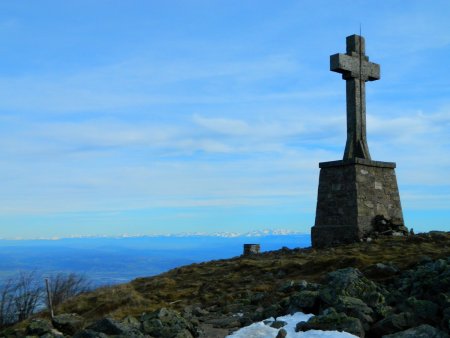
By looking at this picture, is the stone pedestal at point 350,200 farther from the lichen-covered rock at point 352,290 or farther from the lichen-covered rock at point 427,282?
the lichen-covered rock at point 352,290

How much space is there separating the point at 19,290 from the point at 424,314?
21962 millimetres

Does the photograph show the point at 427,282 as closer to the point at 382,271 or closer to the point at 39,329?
the point at 382,271

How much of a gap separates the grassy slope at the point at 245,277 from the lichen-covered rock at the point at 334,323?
2.57 meters

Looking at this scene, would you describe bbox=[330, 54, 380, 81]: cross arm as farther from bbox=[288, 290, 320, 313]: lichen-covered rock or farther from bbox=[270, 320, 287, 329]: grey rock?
bbox=[270, 320, 287, 329]: grey rock

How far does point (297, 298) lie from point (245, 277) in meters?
4.95

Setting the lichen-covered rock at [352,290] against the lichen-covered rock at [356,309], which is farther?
the lichen-covered rock at [352,290]

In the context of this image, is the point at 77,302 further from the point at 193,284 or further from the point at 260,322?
the point at 260,322

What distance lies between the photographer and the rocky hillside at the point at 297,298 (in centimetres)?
885

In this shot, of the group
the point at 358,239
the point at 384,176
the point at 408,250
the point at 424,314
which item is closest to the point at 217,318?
the point at 424,314

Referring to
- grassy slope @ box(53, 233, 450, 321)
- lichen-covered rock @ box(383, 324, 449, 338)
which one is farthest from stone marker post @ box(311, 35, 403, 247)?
lichen-covered rock @ box(383, 324, 449, 338)

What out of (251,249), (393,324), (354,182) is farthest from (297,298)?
(251,249)

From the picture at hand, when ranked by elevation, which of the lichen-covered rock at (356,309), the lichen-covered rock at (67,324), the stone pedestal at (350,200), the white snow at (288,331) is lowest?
the lichen-covered rock at (67,324)

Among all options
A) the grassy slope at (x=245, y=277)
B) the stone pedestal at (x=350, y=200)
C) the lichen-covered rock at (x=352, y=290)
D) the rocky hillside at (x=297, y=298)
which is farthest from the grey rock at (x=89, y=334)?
the stone pedestal at (x=350, y=200)

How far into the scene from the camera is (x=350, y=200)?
19094mm
